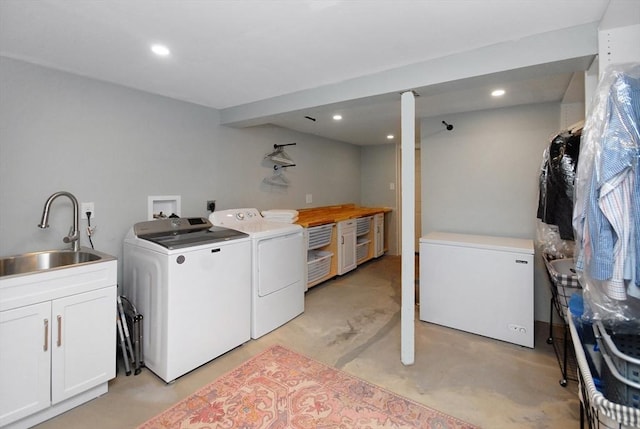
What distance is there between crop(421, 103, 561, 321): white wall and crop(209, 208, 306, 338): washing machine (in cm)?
161

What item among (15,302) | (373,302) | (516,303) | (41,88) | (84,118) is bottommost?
(373,302)

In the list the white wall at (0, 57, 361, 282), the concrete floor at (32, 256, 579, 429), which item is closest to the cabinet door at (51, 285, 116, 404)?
the concrete floor at (32, 256, 579, 429)

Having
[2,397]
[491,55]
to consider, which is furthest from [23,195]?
[491,55]

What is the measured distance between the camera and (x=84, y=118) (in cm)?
221

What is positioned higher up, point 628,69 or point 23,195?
point 628,69

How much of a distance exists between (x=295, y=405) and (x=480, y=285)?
71.5 inches

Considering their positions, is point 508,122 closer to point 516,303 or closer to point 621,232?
point 516,303

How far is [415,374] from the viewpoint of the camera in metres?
2.06

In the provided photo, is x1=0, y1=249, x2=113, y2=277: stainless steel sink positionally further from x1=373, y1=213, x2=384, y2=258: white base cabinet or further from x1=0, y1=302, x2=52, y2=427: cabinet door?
x1=373, y1=213, x2=384, y2=258: white base cabinet

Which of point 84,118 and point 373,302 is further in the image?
point 373,302

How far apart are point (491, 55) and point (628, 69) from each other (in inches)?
30.6

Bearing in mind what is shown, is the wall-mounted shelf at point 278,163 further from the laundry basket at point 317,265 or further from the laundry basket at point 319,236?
the laundry basket at point 317,265

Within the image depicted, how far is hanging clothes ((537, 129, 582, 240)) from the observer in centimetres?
178

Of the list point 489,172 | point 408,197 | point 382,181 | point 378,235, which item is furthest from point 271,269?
point 382,181
